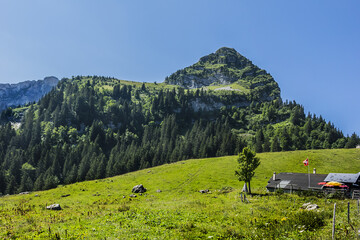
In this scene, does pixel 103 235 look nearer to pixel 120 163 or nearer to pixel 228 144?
pixel 120 163

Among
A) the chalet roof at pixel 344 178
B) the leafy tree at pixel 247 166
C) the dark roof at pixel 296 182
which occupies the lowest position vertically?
the dark roof at pixel 296 182

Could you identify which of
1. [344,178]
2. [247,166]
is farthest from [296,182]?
[247,166]

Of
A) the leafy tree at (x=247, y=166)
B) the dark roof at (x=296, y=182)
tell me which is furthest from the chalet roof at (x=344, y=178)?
the leafy tree at (x=247, y=166)

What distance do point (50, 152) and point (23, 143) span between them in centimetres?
4219

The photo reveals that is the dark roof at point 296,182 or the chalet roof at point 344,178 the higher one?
the chalet roof at point 344,178

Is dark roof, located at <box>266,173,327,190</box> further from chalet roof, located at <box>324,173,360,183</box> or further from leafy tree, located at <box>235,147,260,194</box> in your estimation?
leafy tree, located at <box>235,147,260,194</box>

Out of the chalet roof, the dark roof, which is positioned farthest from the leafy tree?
the chalet roof

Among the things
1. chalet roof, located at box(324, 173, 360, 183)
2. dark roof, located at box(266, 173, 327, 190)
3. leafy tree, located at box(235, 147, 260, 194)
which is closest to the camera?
chalet roof, located at box(324, 173, 360, 183)

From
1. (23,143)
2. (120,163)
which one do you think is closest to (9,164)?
(23,143)

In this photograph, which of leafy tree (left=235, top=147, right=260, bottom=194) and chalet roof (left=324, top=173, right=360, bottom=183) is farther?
leafy tree (left=235, top=147, right=260, bottom=194)

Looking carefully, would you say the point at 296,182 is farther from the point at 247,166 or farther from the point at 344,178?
the point at 247,166

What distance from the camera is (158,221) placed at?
846 inches

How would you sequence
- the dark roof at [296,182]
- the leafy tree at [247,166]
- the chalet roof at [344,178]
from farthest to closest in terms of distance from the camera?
the dark roof at [296,182] < the leafy tree at [247,166] < the chalet roof at [344,178]

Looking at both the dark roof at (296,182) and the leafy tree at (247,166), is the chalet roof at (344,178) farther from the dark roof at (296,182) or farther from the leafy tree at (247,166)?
the leafy tree at (247,166)
